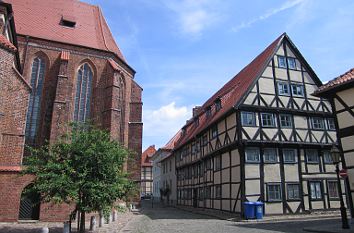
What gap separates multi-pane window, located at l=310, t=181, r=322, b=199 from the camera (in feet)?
69.8

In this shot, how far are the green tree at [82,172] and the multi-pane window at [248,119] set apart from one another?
10.4 m

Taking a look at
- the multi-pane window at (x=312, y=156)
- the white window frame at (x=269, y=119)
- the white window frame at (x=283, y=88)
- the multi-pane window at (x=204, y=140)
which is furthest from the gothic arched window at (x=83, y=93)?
the multi-pane window at (x=312, y=156)

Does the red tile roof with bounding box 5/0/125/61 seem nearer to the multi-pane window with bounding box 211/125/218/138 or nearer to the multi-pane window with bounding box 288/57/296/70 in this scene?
the multi-pane window with bounding box 211/125/218/138

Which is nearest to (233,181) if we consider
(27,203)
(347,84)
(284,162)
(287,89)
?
(284,162)

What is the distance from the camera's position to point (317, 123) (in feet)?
74.3

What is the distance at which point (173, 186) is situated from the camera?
3984 cm

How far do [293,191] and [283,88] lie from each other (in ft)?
23.1

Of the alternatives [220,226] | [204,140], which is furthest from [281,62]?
[220,226]

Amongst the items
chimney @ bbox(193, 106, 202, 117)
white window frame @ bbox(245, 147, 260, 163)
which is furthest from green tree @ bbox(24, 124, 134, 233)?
chimney @ bbox(193, 106, 202, 117)

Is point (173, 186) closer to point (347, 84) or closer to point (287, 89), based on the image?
point (287, 89)

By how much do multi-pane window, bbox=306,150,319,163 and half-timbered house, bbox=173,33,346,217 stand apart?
0.22 ft

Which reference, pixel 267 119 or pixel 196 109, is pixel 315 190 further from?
pixel 196 109

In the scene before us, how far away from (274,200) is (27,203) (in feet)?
Answer: 48.3

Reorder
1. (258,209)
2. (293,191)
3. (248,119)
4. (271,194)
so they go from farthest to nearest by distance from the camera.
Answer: (248,119)
(293,191)
(271,194)
(258,209)
